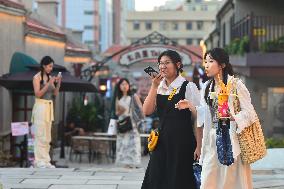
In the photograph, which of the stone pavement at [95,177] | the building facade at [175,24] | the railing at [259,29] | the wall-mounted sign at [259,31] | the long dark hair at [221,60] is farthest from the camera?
the building facade at [175,24]

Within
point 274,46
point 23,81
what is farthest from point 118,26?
point 23,81

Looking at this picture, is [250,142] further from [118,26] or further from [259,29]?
[118,26]

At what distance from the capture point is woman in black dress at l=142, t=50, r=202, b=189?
24.4 ft

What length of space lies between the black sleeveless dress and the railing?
11777 mm

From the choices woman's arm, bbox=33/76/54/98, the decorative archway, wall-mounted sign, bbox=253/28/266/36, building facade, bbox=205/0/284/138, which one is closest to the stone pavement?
woman's arm, bbox=33/76/54/98

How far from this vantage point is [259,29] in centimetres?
1964

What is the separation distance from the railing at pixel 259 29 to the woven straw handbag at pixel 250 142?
1213 centimetres

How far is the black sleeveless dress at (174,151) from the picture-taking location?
7.44m

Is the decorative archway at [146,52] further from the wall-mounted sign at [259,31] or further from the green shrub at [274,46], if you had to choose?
the green shrub at [274,46]

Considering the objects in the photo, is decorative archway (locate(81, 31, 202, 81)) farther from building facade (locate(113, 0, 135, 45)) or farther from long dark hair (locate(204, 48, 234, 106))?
building facade (locate(113, 0, 135, 45))

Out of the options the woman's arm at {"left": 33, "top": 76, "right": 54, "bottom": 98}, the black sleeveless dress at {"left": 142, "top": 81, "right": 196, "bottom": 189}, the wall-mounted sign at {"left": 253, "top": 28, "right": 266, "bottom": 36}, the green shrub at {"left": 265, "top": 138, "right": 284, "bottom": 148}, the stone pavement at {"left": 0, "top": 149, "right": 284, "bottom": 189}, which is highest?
the wall-mounted sign at {"left": 253, "top": 28, "right": 266, "bottom": 36}

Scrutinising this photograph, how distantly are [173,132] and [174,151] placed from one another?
201mm

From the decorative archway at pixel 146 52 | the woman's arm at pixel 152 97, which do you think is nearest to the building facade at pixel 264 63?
the decorative archway at pixel 146 52

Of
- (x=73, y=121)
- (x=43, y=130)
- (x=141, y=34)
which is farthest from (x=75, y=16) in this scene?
(x=43, y=130)
